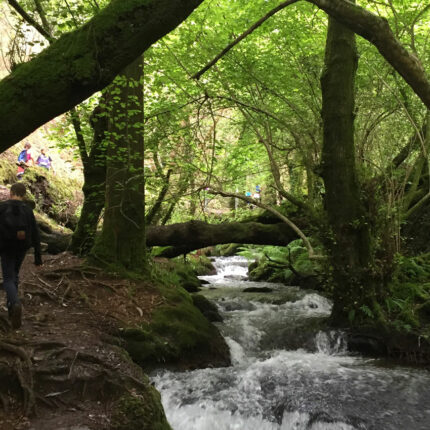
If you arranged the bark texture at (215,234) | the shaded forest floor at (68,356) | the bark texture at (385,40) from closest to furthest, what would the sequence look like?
the bark texture at (385,40) → the shaded forest floor at (68,356) → the bark texture at (215,234)

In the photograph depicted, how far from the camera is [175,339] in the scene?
681 cm

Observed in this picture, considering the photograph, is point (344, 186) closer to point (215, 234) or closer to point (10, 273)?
point (215, 234)

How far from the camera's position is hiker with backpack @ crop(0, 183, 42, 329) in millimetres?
5207

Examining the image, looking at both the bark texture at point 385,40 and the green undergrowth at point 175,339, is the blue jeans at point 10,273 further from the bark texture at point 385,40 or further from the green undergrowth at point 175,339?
the bark texture at point 385,40

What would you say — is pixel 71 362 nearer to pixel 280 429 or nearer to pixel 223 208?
pixel 280 429

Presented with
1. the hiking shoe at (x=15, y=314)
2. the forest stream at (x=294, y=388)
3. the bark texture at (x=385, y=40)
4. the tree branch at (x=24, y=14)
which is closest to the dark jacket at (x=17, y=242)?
the hiking shoe at (x=15, y=314)

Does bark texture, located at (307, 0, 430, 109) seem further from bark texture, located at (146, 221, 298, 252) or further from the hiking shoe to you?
bark texture, located at (146, 221, 298, 252)

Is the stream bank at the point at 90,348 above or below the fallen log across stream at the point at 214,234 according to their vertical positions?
below

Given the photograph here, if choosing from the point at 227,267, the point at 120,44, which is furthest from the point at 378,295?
the point at 227,267

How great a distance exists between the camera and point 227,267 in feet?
68.2

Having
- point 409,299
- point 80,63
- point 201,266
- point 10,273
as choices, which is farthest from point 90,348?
point 201,266

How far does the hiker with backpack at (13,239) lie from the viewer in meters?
5.21

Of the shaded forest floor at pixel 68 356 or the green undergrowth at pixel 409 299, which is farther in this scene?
the green undergrowth at pixel 409 299

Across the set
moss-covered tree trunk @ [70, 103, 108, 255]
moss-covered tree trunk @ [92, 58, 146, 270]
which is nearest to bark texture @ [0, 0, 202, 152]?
moss-covered tree trunk @ [92, 58, 146, 270]
